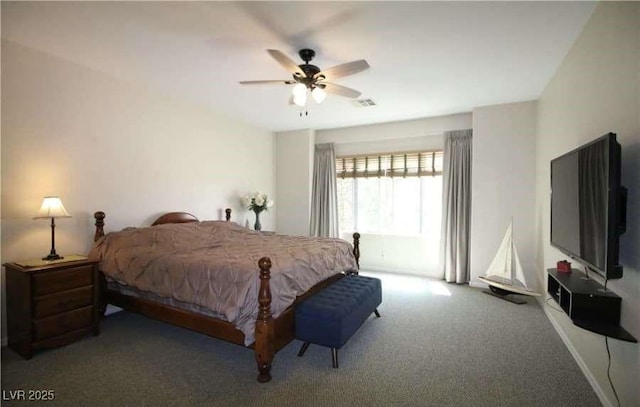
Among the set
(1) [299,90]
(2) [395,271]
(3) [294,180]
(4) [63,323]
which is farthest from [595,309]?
(3) [294,180]

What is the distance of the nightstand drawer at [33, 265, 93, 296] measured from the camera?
259 cm

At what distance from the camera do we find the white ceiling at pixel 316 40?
2.31m

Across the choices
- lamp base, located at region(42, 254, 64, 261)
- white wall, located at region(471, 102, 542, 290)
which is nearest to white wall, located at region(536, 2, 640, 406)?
white wall, located at region(471, 102, 542, 290)

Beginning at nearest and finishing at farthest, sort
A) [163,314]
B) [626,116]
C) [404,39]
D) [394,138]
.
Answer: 1. [626,116]
2. [404,39]
3. [163,314]
4. [394,138]

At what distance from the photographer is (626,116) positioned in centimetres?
190

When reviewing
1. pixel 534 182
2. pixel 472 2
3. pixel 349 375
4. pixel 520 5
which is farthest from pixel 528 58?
pixel 349 375

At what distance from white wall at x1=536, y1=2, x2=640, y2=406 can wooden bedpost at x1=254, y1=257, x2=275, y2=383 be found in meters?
2.25

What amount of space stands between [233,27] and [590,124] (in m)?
2.99

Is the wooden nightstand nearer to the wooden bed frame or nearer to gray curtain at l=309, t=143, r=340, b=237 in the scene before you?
the wooden bed frame

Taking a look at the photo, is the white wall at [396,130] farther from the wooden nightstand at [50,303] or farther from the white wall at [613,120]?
the wooden nightstand at [50,303]

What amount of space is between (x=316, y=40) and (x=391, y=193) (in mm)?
3707

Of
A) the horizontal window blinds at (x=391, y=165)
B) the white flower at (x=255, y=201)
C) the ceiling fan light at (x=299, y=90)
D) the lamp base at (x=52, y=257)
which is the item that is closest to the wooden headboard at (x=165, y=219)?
the lamp base at (x=52, y=257)

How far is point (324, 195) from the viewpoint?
6.18 meters

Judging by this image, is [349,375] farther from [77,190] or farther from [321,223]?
[321,223]
